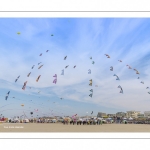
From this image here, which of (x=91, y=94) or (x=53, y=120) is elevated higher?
(x=91, y=94)

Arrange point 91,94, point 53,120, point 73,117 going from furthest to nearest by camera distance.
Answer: point 53,120, point 73,117, point 91,94
